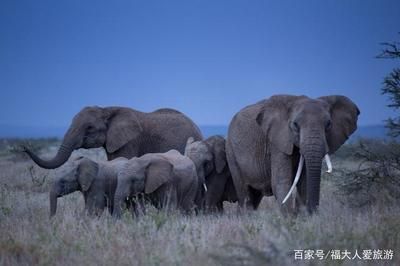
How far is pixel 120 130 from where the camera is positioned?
13680mm

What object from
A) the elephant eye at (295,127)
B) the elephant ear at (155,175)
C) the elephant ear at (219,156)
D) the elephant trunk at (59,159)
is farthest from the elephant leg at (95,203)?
the elephant eye at (295,127)

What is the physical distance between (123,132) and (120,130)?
0.08 meters

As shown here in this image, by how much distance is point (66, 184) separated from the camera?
35.8 feet

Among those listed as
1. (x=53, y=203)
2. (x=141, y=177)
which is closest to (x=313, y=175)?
(x=141, y=177)

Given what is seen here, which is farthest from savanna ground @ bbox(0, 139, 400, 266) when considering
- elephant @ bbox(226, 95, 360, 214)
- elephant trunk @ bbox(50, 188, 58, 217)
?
elephant @ bbox(226, 95, 360, 214)

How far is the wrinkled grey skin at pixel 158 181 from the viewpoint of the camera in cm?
1069

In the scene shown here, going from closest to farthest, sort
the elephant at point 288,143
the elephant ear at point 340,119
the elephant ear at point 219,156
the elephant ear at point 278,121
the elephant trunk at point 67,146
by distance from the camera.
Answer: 1. the elephant at point 288,143
2. the elephant ear at point 278,121
3. the elephant ear at point 340,119
4. the elephant trunk at point 67,146
5. the elephant ear at point 219,156

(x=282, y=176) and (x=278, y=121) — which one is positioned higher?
(x=278, y=121)

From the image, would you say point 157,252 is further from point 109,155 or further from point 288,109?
point 109,155

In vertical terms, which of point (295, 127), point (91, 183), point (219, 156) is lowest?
point (91, 183)

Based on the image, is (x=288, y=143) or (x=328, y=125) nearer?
(x=328, y=125)

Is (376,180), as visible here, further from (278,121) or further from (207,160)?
(207,160)

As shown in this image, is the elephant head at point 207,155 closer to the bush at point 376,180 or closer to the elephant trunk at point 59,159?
the elephant trunk at point 59,159

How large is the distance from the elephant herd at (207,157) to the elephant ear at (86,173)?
0.06 feet
